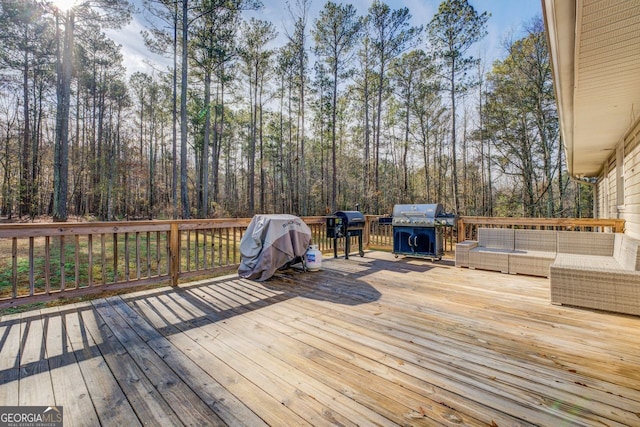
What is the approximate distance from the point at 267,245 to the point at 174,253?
1.26m

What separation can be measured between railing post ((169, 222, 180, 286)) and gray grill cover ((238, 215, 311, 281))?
0.87 metres

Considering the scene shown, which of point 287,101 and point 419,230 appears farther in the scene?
point 287,101

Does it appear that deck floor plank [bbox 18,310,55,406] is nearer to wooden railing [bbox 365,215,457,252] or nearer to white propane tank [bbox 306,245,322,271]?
white propane tank [bbox 306,245,322,271]

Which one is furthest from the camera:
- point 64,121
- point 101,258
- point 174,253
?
point 64,121

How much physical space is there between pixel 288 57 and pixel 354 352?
1463cm

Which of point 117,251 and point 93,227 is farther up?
point 93,227

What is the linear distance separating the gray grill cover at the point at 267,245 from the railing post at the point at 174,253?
0.87m

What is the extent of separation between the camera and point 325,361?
6.10ft

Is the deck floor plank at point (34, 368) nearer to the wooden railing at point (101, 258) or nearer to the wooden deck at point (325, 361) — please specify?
the wooden deck at point (325, 361)

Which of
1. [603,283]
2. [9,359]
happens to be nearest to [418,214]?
[603,283]

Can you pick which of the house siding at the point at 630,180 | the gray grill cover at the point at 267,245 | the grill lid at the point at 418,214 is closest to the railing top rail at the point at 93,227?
the gray grill cover at the point at 267,245

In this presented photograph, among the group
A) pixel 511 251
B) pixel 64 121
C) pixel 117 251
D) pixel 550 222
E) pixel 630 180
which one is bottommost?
pixel 511 251

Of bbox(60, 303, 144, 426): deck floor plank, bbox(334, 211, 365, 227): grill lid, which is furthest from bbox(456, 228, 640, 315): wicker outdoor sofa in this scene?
bbox(60, 303, 144, 426): deck floor plank

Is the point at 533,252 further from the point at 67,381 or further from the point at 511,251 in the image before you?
the point at 67,381
